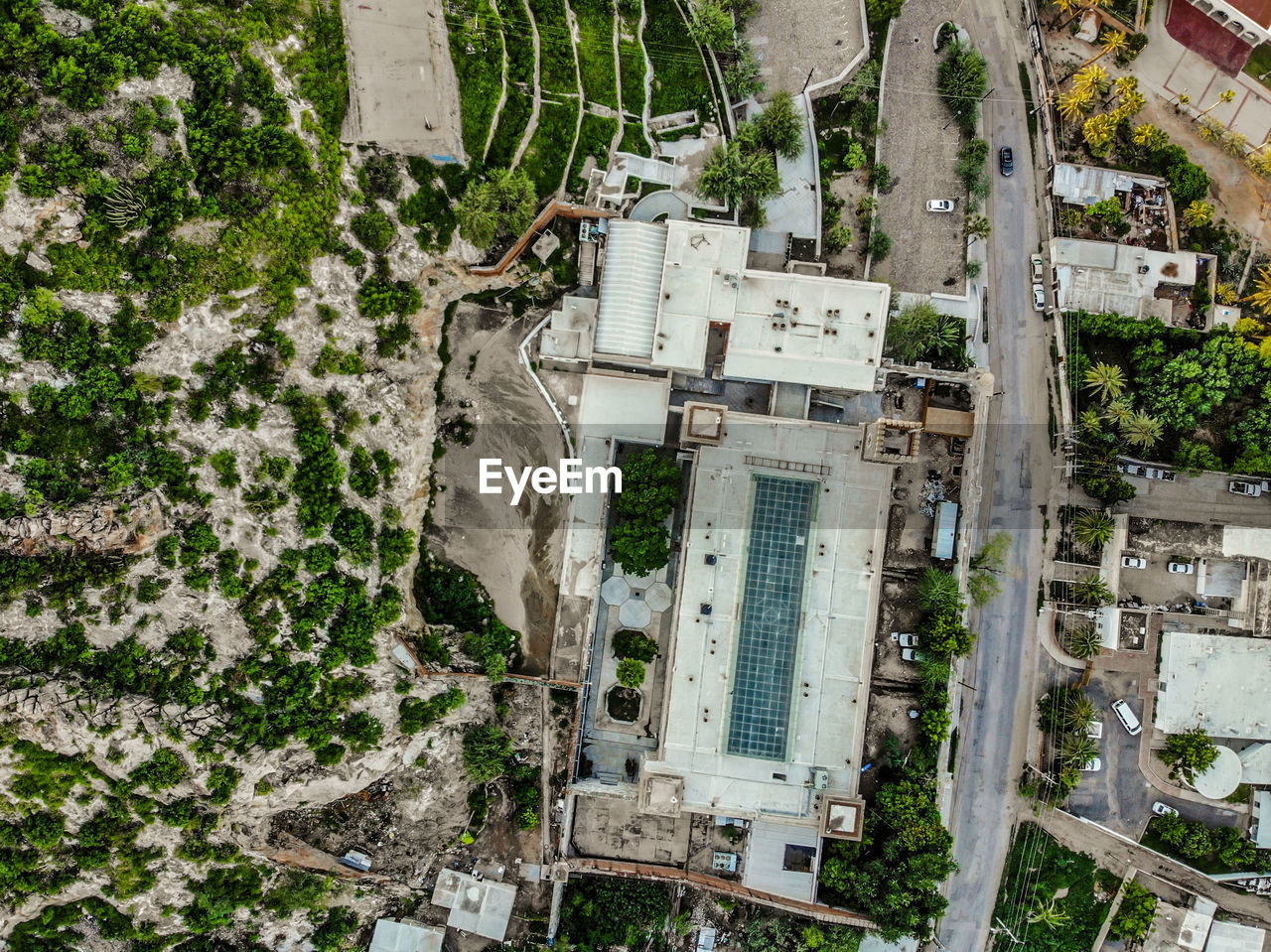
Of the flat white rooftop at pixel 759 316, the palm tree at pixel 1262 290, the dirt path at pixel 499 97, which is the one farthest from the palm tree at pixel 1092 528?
the dirt path at pixel 499 97

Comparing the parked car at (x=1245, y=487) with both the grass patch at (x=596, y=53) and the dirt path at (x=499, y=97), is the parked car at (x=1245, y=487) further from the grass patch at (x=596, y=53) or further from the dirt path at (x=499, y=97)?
the dirt path at (x=499, y=97)

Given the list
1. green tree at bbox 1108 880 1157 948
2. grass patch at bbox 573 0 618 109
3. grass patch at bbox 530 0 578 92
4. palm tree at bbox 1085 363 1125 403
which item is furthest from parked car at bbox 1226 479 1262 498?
grass patch at bbox 530 0 578 92

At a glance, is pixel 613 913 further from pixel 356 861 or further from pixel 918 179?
pixel 918 179

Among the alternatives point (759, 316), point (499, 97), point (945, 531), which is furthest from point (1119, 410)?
point (499, 97)

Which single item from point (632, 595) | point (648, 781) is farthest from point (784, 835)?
point (632, 595)

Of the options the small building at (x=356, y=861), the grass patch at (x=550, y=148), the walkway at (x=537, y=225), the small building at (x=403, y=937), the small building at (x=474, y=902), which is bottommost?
the small building at (x=403, y=937)

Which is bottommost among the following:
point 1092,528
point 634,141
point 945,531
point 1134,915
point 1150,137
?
point 1134,915
